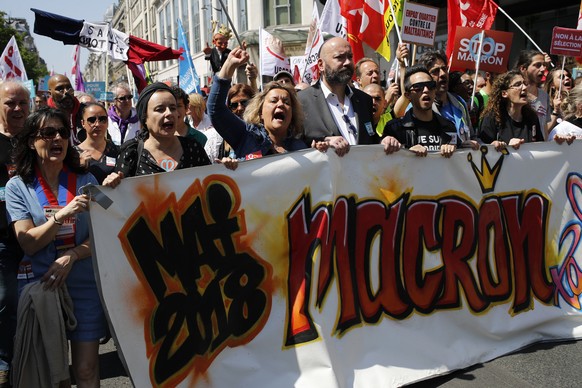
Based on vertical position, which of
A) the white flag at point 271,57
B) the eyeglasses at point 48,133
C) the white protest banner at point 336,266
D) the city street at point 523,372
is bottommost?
the city street at point 523,372

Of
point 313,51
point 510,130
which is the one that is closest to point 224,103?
point 510,130

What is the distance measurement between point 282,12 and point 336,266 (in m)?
27.9

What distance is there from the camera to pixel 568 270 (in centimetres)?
455

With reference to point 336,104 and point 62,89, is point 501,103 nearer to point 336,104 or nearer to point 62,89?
point 336,104

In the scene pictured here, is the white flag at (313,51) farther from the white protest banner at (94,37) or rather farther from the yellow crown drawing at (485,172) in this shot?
the white protest banner at (94,37)

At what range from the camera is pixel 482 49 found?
289 inches

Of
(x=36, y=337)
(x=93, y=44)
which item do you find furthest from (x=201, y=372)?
(x=93, y=44)

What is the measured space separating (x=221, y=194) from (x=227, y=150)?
161 centimetres

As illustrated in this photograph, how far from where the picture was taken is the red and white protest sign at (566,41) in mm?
7344

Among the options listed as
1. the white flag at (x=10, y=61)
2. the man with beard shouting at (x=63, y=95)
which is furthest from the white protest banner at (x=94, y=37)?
the man with beard shouting at (x=63, y=95)

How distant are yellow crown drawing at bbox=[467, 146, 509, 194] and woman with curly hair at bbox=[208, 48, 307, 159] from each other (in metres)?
1.16

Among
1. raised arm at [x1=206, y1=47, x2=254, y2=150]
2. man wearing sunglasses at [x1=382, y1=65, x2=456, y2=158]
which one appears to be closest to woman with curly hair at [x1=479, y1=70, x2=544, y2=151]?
man wearing sunglasses at [x1=382, y1=65, x2=456, y2=158]

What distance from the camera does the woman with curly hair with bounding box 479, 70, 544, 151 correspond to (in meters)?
5.12

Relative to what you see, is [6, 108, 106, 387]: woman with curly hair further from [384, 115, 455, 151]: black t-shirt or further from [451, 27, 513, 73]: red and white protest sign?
[451, 27, 513, 73]: red and white protest sign
